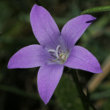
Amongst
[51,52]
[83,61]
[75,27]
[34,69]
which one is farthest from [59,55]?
[34,69]

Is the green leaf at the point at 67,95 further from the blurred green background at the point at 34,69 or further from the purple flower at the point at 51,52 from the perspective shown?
the purple flower at the point at 51,52

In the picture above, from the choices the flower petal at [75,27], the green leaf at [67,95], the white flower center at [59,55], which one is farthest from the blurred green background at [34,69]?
the flower petal at [75,27]

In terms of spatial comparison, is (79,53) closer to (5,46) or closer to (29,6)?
(5,46)

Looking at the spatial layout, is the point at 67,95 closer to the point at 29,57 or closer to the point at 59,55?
the point at 59,55

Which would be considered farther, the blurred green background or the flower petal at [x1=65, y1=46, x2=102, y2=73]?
the blurred green background

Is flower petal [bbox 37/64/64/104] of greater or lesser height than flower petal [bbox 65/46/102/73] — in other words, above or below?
below

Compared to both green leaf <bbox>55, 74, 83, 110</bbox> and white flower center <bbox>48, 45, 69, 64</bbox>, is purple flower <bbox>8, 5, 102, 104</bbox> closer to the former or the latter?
white flower center <bbox>48, 45, 69, 64</bbox>

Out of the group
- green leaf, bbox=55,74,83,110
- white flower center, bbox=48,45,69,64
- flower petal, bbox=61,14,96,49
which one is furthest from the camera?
green leaf, bbox=55,74,83,110

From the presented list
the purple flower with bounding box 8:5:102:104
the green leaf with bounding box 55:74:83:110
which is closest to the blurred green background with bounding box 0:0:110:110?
the green leaf with bounding box 55:74:83:110
